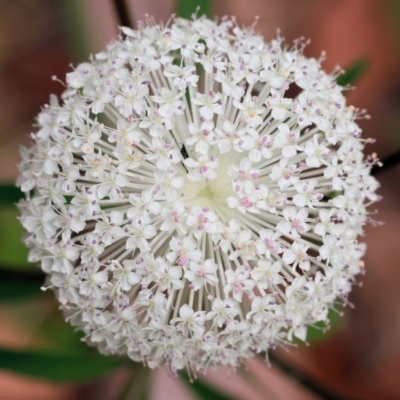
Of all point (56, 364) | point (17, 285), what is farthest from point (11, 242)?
point (56, 364)

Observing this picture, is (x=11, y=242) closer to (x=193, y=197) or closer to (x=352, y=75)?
(x=193, y=197)

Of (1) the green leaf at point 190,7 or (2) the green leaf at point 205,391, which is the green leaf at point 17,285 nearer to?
(2) the green leaf at point 205,391

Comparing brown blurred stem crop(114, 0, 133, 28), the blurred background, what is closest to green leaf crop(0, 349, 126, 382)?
the blurred background

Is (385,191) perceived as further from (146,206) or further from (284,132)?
(146,206)

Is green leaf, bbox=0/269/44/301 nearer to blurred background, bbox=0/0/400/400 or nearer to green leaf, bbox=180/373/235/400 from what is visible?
blurred background, bbox=0/0/400/400

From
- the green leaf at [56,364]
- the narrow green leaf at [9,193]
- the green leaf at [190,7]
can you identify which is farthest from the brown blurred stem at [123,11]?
the green leaf at [56,364]

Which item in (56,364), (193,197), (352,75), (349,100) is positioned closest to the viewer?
(193,197)
